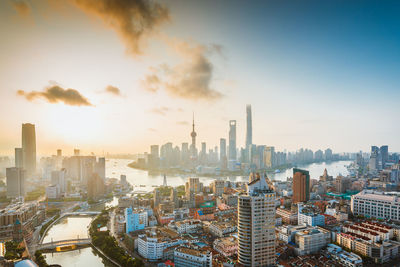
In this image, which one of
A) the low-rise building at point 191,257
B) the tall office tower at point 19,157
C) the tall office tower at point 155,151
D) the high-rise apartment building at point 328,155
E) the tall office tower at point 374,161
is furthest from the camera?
the high-rise apartment building at point 328,155

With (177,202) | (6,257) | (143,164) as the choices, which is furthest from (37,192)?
(143,164)

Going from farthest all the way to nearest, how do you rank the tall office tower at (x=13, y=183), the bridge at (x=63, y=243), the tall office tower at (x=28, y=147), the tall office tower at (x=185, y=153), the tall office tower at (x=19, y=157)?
the tall office tower at (x=185, y=153) < the tall office tower at (x=28, y=147) < the tall office tower at (x=19, y=157) < the tall office tower at (x=13, y=183) < the bridge at (x=63, y=243)

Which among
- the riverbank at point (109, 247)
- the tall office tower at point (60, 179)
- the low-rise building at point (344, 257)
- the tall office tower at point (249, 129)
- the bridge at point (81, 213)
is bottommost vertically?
the bridge at point (81, 213)

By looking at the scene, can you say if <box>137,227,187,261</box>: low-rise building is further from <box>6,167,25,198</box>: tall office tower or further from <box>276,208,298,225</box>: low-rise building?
<box>6,167,25,198</box>: tall office tower

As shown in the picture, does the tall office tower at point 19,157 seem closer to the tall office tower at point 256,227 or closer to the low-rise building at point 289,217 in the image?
the low-rise building at point 289,217

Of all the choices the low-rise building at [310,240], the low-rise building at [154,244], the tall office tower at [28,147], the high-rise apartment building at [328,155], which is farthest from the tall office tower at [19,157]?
the high-rise apartment building at [328,155]

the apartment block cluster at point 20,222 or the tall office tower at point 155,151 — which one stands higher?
the tall office tower at point 155,151

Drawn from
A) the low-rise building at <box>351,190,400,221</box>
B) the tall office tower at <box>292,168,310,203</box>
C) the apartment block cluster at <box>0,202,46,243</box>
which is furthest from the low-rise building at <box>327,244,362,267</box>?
the apartment block cluster at <box>0,202,46,243</box>

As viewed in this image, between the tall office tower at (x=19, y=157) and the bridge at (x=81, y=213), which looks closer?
the bridge at (x=81, y=213)

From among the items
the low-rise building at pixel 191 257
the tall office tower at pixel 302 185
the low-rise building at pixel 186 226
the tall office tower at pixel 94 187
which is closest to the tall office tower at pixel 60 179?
the tall office tower at pixel 94 187
